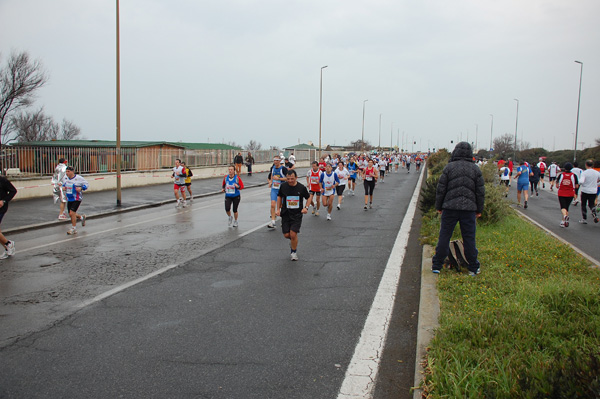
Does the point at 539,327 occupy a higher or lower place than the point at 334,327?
higher

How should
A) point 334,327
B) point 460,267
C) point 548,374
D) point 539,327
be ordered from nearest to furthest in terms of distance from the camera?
point 548,374 < point 539,327 < point 334,327 < point 460,267

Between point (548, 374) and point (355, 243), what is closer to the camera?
point (548, 374)

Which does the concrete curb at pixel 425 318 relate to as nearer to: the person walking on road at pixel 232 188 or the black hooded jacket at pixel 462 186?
the black hooded jacket at pixel 462 186

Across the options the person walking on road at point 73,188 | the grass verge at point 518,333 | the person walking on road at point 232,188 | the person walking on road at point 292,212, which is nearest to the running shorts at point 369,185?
the person walking on road at point 232,188

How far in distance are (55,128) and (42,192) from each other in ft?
179

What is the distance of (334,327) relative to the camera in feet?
17.4

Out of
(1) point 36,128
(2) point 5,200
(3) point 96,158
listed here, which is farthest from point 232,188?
(1) point 36,128

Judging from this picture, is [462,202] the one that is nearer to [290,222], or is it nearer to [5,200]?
[290,222]

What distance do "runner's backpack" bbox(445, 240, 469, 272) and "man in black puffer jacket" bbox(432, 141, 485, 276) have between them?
0.52 feet

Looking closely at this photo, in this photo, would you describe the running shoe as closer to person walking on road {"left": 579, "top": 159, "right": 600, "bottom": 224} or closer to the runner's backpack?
the runner's backpack

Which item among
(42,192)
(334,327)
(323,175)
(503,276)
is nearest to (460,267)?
(503,276)

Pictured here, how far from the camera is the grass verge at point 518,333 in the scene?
10.1ft

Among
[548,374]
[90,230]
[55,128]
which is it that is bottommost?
[90,230]

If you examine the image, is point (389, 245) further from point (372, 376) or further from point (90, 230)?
point (90, 230)
